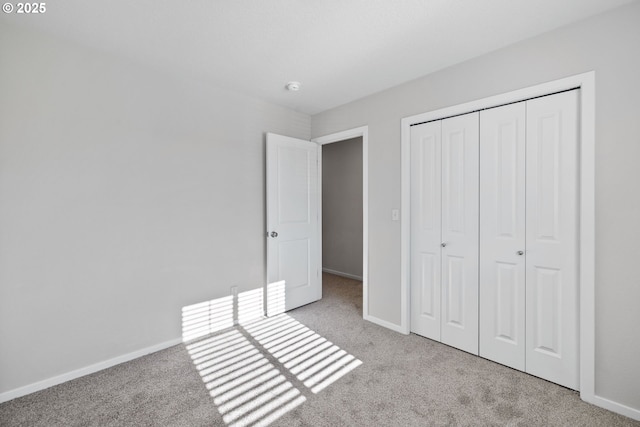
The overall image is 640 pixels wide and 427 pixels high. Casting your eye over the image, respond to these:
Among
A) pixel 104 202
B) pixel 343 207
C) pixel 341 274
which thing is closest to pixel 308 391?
pixel 104 202

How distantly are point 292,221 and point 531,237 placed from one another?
233 cm

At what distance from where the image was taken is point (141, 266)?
2475 mm

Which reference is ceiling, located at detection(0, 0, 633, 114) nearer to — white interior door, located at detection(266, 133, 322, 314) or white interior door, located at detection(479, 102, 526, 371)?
white interior door, located at detection(479, 102, 526, 371)

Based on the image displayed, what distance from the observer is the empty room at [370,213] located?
5.87 feet

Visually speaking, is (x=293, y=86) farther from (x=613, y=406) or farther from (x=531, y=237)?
(x=613, y=406)

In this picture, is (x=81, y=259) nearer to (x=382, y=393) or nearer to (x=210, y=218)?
(x=210, y=218)

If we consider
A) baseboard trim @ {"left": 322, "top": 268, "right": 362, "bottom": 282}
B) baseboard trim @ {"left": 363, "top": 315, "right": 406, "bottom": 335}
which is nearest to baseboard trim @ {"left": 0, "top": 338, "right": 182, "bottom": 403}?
baseboard trim @ {"left": 363, "top": 315, "right": 406, "bottom": 335}

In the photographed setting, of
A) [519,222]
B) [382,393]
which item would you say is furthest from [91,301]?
[519,222]

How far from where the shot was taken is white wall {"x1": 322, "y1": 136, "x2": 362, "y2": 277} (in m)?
5.15

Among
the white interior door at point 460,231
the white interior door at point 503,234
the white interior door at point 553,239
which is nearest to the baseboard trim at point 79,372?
the white interior door at point 460,231

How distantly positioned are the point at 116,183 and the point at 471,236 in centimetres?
295

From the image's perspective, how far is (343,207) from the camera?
544 centimetres

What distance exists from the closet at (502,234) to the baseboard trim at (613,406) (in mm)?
118

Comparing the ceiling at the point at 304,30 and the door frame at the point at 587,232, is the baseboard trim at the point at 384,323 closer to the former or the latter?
the door frame at the point at 587,232
